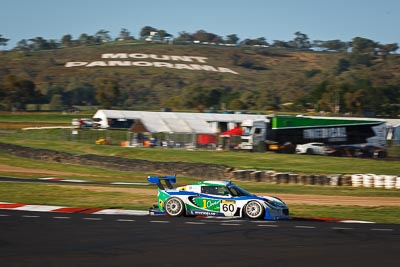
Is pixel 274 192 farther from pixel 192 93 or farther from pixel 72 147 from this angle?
pixel 192 93

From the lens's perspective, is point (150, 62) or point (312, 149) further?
point (150, 62)

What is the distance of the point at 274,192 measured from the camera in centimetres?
2952

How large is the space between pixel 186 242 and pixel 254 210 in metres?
5.06

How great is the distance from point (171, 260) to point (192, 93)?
98.2 metres

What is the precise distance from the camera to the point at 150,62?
16550 centimetres

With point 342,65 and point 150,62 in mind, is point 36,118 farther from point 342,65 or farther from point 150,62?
point 342,65

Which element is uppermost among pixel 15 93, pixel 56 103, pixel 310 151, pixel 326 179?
pixel 15 93

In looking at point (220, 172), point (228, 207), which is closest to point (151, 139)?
point (220, 172)

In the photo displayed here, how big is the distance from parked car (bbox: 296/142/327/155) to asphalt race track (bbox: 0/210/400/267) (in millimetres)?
31178

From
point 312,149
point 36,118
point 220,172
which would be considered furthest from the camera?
point 36,118

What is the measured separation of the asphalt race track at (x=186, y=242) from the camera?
11281 millimetres

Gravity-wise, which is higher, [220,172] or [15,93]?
[15,93]

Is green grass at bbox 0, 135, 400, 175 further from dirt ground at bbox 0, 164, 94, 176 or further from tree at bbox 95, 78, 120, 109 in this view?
tree at bbox 95, 78, 120, 109

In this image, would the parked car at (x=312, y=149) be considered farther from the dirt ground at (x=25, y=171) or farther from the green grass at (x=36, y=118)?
the green grass at (x=36, y=118)
